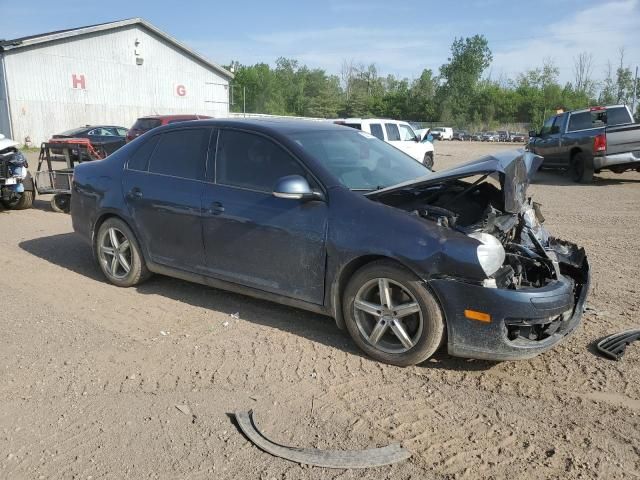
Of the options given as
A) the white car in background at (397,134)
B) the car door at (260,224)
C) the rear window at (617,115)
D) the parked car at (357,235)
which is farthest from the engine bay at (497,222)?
the white car in background at (397,134)

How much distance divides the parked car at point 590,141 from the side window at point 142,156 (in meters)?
11.1

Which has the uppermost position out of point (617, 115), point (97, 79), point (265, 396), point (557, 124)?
point (97, 79)

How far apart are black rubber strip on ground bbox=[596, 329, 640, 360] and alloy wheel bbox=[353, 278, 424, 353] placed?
143 cm

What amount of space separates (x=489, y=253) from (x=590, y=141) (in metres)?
11.4

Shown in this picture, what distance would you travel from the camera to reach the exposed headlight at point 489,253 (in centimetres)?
336

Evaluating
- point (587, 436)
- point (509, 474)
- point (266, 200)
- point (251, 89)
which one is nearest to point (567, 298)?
point (587, 436)

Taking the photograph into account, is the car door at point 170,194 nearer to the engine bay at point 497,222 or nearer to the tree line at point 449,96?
the engine bay at point 497,222

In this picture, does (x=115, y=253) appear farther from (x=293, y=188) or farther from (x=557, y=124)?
(x=557, y=124)

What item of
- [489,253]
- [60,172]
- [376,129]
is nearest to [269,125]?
[489,253]

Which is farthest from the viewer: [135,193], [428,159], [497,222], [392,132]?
[428,159]

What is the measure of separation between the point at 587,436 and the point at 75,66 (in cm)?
3549

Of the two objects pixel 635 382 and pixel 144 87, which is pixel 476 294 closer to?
pixel 635 382

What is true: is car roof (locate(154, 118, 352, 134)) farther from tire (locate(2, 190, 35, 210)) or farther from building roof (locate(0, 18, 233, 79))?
building roof (locate(0, 18, 233, 79))

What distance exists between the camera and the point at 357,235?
3762 mm
